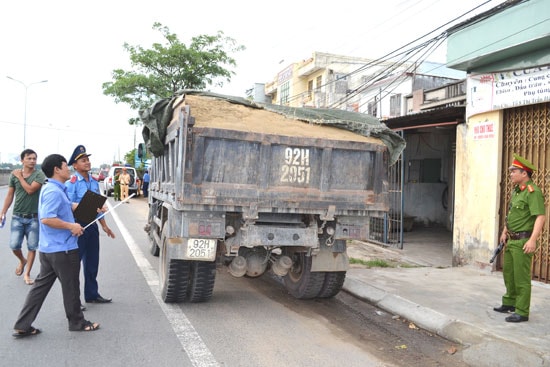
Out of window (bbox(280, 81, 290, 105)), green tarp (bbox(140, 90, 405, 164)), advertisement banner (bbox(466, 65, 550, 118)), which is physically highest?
window (bbox(280, 81, 290, 105))

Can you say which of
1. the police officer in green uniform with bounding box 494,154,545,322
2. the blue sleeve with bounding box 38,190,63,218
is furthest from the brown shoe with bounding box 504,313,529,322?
the blue sleeve with bounding box 38,190,63,218

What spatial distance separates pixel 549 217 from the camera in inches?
276

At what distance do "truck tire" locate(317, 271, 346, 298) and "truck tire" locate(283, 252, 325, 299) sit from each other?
56 mm

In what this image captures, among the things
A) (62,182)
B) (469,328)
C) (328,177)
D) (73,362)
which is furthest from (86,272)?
(469,328)

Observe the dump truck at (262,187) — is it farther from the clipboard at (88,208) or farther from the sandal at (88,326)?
the sandal at (88,326)

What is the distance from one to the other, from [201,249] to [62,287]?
4.51 ft

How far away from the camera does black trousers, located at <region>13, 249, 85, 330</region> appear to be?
14.0 ft

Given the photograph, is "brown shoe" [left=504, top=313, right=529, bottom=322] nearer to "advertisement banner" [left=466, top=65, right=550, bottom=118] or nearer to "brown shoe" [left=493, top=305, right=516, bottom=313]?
"brown shoe" [left=493, top=305, right=516, bottom=313]

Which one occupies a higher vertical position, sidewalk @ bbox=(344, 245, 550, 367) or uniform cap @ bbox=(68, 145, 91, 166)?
uniform cap @ bbox=(68, 145, 91, 166)

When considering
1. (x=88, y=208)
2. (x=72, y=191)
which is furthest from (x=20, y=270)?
(x=88, y=208)

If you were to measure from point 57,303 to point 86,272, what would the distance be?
508mm

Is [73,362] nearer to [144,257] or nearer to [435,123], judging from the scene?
[144,257]

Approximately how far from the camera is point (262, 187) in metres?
4.80

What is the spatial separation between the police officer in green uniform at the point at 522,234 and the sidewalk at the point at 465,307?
1.16 feet
